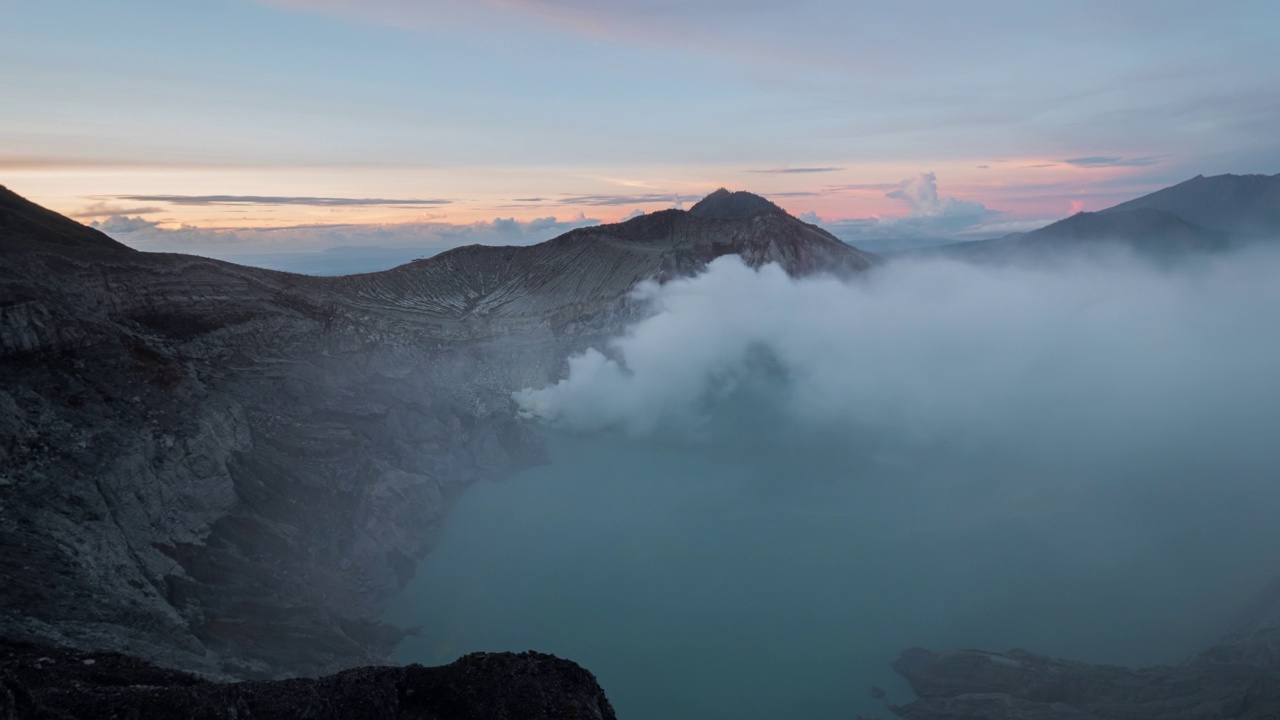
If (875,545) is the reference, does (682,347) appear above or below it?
above

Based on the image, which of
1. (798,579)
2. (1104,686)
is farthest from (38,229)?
(1104,686)

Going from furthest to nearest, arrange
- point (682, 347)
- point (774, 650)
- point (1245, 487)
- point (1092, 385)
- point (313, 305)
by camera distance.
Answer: point (1092, 385), point (682, 347), point (1245, 487), point (313, 305), point (774, 650)

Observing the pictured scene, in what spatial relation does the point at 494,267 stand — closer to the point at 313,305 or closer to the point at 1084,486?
the point at 313,305

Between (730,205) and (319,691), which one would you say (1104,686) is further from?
(730,205)

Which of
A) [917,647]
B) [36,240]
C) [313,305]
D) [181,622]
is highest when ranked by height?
[36,240]

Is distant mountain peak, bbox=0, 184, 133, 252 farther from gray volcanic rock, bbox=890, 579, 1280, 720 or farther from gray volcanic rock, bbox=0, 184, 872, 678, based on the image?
gray volcanic rock, bbox=890, 579, 1280, 720

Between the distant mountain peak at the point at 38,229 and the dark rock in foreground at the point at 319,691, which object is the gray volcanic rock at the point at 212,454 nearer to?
the distant mountain peak at the point at 38,229

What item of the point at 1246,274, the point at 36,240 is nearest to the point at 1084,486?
the point at 36,240

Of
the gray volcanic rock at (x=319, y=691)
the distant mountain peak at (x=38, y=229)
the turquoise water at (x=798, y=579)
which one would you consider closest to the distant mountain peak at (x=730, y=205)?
the turquoise water at (x=798, y=579)
